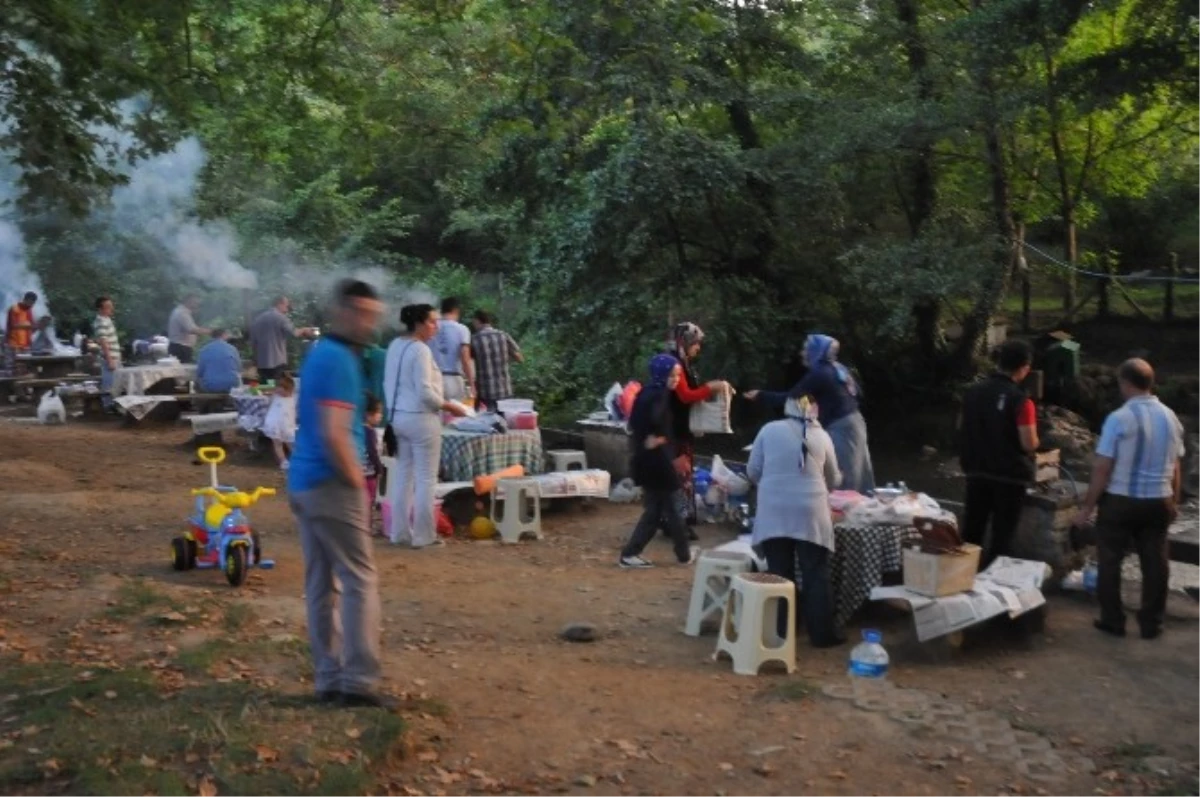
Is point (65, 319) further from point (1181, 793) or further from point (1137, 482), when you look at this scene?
point (1181, 793)

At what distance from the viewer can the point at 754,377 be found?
19297 millimetres

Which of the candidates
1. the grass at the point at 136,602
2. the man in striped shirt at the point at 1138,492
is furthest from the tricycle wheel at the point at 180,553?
the man in striped shirt at the point at 1138,492

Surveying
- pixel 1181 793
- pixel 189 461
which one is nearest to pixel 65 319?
pixel 189 461

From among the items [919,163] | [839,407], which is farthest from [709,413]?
[919,163]

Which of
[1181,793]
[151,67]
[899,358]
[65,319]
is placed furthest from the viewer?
[65,319]

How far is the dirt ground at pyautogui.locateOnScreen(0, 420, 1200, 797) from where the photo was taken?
18.1 ft

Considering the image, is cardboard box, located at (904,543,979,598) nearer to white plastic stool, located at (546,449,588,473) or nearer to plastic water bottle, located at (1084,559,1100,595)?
plastic water bottle, located at (1084,559,1100,595)

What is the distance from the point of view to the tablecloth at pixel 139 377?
19.2 m

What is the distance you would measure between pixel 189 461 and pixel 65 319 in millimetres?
13920

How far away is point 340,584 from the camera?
611 cm

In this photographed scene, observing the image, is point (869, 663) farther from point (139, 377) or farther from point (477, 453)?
point (139, 377)

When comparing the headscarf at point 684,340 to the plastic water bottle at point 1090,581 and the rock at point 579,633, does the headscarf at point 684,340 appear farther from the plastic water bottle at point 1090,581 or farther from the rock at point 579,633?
the plastic water bottle at point 1090,581

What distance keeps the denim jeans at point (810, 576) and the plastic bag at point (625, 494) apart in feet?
16.9

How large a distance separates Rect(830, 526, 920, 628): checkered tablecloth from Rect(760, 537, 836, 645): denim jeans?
270 millimetres
